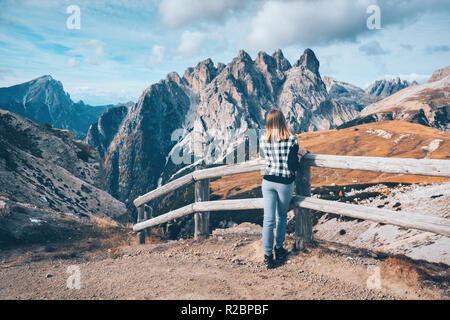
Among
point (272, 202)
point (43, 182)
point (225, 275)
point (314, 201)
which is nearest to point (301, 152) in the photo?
point (314, 201)

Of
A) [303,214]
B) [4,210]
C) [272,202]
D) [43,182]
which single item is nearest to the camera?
[272,202]

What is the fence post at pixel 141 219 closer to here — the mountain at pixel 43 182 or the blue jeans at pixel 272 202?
the mountain at pixel 43 182

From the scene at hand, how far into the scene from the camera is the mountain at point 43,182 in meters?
9.39

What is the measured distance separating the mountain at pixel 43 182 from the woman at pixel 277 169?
7.95 meters

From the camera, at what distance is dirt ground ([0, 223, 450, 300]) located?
4.38 meters

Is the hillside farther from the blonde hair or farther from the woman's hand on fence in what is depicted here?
the blonde hair

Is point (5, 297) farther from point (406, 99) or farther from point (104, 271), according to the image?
point (406, 99)

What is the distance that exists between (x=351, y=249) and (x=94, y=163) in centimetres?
2394

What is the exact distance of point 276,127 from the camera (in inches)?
205

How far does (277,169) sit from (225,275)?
2290 mm

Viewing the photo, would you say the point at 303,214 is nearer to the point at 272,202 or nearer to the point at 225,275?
the point at 272,202

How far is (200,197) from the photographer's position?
7414 millimetres

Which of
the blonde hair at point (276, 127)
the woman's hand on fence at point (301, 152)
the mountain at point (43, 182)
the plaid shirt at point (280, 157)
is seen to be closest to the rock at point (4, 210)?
the mountain at point (43, 182)
